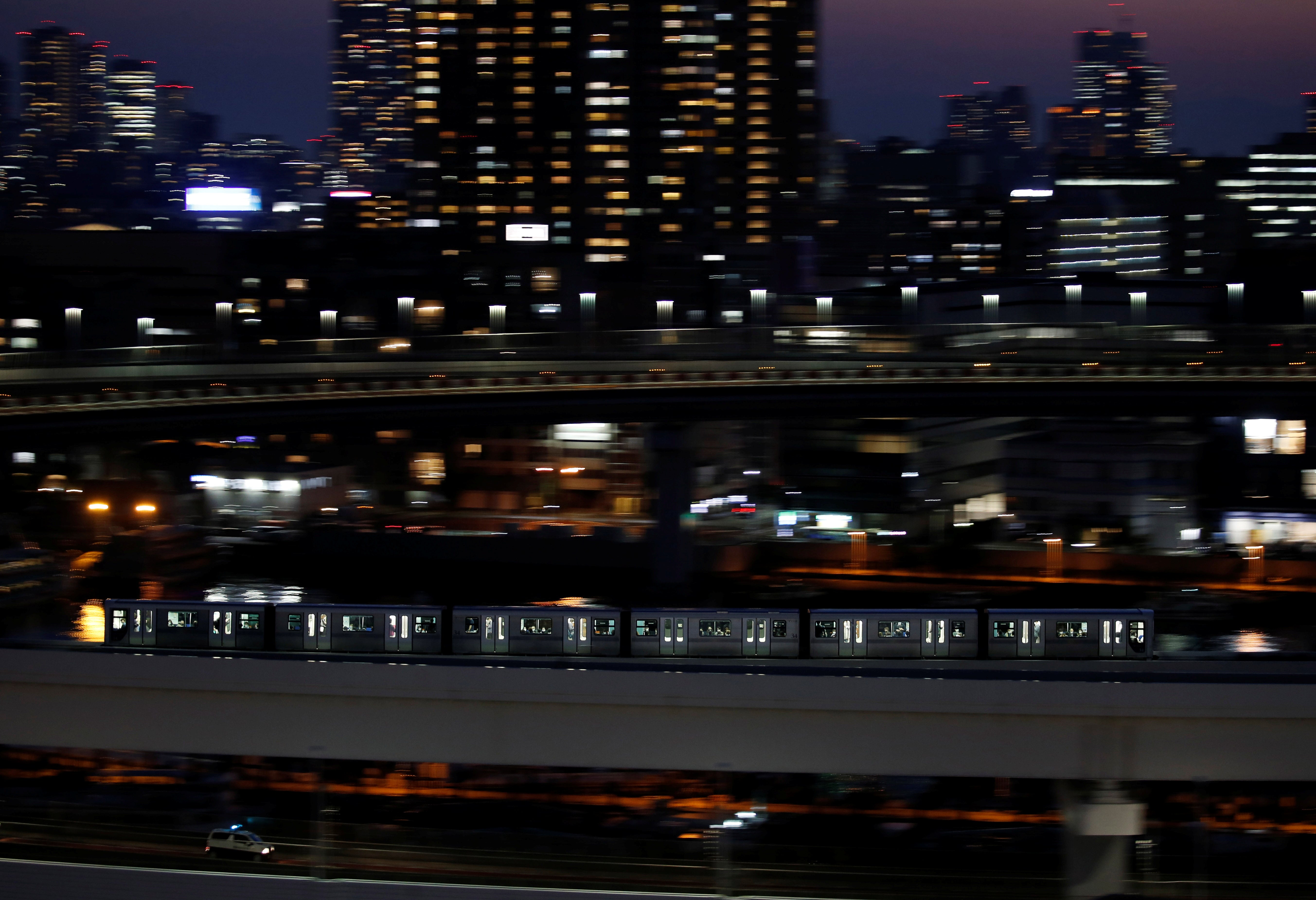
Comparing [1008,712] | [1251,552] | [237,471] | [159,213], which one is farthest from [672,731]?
[159,213]

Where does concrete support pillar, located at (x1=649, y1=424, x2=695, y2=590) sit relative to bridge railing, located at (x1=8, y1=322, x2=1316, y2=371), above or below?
below

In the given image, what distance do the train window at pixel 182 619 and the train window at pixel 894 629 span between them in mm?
4547

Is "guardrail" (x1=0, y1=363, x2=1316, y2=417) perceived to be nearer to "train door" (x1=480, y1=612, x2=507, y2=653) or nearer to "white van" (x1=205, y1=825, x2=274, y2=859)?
"train door" (x1=480, y1=612, x2=507, y2=653)

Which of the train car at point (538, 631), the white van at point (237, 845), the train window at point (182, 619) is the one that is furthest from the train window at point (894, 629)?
the train window at point (182, 619)

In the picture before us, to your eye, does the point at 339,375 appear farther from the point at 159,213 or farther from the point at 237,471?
the point at 159,213

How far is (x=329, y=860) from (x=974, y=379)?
1262cm

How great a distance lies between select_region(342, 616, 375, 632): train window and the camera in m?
9.06

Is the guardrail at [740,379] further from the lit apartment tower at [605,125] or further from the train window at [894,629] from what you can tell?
the lit apartment tower at [605,125]

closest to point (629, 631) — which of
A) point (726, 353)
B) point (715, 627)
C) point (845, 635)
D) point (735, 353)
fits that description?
point (715, 627)

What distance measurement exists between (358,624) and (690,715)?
3177mm

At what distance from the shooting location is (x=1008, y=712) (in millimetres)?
6555

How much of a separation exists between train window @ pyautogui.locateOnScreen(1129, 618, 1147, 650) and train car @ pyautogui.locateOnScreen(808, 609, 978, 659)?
1068 mm

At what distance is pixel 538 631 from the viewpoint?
29.7ft

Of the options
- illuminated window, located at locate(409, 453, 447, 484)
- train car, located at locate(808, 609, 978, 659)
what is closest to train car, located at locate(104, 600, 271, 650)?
train car, located at locate(808, 609, 978, 659)
